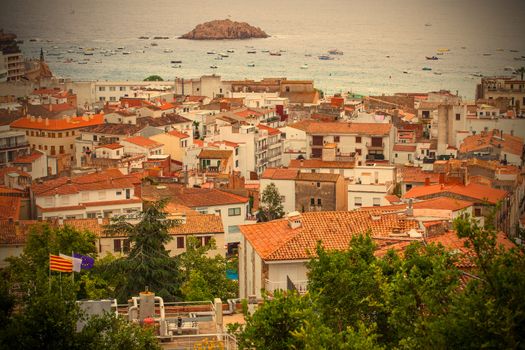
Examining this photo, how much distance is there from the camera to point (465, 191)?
17328 mm

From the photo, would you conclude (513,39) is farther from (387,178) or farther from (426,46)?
(387,178)

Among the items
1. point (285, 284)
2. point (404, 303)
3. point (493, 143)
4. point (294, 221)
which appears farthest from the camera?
point (493, 143)

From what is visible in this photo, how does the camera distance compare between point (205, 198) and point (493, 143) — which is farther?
point (493, 143)

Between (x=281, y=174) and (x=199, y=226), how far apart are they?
652cm

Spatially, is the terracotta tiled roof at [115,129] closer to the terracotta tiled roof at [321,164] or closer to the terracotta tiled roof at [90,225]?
the terracotta tiled roof at [321,164]

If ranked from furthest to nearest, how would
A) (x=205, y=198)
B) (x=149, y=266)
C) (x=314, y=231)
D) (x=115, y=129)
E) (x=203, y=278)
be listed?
(x=115, y=129)
(x=205, y=198)
(x=203, y=278)
(x=149, y=266)
(x=314, y=231)

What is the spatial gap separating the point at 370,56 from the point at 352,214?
79.0 metres

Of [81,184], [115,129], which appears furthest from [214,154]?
[81,184]

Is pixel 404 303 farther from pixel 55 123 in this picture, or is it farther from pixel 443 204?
pixel 55 123

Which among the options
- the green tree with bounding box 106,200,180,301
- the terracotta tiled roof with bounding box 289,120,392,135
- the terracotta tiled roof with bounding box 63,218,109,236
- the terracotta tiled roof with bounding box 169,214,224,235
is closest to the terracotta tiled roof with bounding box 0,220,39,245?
the terracotta tiled roof with bounding box 63,218,109,236

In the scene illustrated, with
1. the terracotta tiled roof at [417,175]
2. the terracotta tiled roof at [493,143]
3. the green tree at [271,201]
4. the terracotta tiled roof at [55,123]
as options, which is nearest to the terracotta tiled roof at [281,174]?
the green tree at [271,201]

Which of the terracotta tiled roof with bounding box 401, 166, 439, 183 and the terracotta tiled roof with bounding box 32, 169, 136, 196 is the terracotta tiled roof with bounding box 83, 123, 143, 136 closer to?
the terracotta tiled roof with bounding box 401, 166, 439, 183

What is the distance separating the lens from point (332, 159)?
2344cm

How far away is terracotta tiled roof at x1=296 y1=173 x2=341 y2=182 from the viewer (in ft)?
69.3
